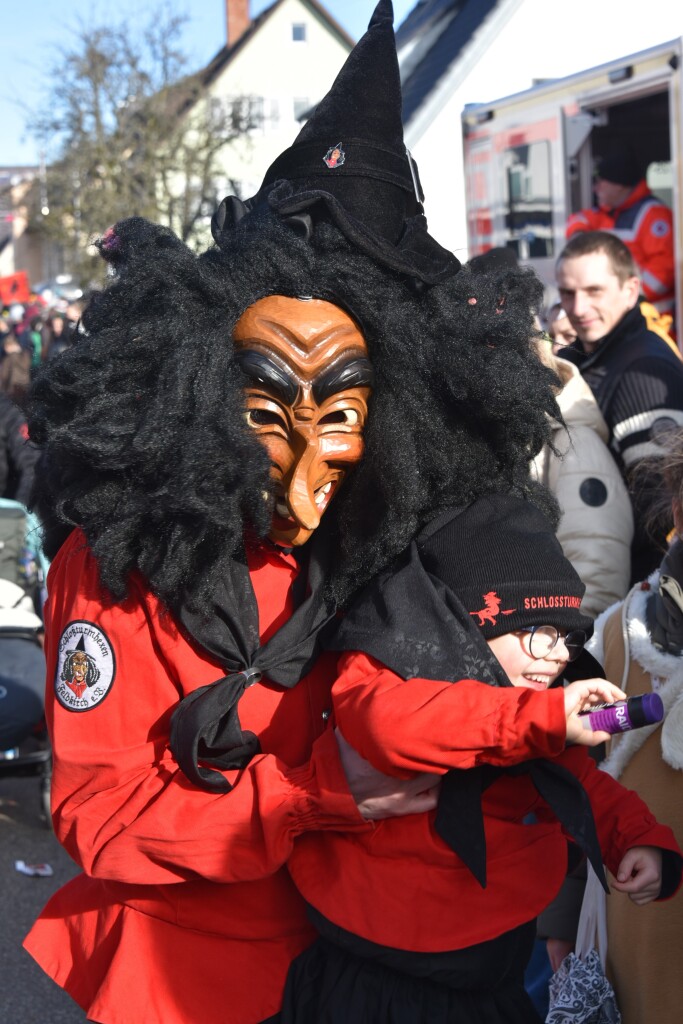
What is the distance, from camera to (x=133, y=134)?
97.3 ft

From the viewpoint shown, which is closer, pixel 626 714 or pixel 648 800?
pixel 626 714

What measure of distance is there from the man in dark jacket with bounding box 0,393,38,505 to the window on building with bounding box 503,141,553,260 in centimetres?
399

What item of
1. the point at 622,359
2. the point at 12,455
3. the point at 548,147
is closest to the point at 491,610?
the point at 622,359

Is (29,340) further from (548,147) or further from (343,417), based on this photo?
(343,417)

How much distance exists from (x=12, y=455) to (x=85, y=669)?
175 inches

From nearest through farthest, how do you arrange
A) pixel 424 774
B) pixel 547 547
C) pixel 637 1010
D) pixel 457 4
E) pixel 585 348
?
pixel 424 774 → pixel 547 547 → pixel 637 1010 → pixel 585 348 → pixel 457 4

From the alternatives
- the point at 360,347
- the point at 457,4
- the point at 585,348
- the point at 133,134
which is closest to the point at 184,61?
the point at 133,134

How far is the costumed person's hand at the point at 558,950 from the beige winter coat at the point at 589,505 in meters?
1.01

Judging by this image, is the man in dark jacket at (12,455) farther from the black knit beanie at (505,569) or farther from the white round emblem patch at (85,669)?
the black knit beanie at (505,569)

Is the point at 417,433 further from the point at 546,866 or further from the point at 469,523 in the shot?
the point at 546,866

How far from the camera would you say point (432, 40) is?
15.8 meters

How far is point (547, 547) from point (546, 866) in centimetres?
50

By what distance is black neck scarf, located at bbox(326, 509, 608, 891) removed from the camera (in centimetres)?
169

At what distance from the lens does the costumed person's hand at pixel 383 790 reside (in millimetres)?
1717
